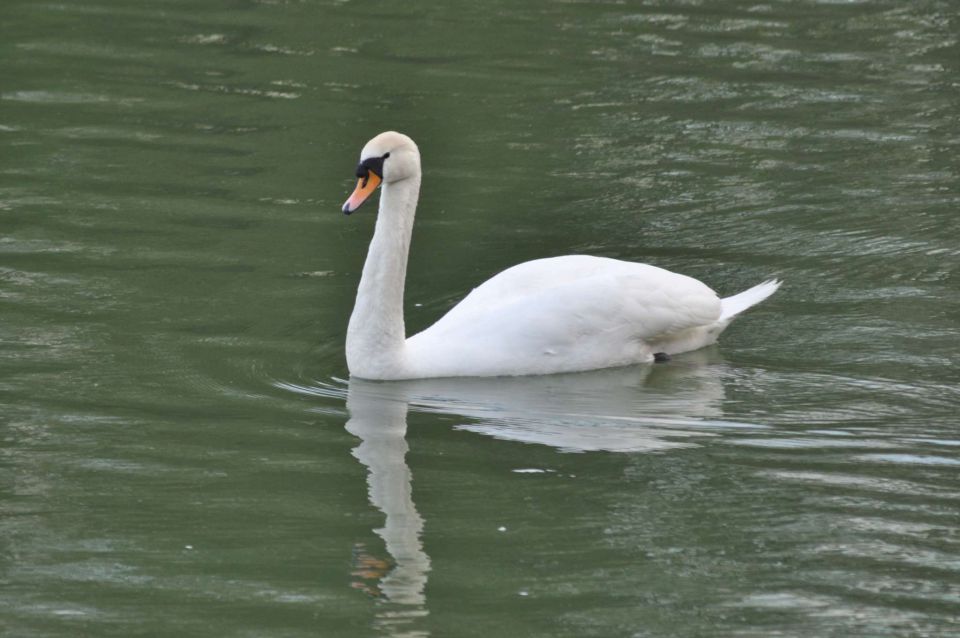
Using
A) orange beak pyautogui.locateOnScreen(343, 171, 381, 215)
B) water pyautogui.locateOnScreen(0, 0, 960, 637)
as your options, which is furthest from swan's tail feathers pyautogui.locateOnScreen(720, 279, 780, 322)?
orange beak pyautogui.locateOnScreen(343, 171, 381, 215)

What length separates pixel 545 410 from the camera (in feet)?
31.0

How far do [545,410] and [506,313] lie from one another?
768 millimetres

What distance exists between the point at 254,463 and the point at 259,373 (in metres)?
1.47

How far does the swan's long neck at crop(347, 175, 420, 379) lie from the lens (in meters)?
9.91

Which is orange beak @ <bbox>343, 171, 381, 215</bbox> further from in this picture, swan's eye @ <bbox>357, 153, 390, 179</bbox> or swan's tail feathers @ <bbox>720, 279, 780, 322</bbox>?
swan's tail feathers @ <bbox>720, 279, 780, 322</bbox>

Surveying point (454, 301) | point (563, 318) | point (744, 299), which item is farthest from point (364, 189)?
point (744, 299)

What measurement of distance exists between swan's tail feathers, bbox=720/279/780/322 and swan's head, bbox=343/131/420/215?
196 cm

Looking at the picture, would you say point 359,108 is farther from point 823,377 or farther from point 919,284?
point 823,377

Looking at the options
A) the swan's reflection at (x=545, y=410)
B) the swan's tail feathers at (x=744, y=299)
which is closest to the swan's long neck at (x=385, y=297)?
the swan's reflection at (x=545, y=410)

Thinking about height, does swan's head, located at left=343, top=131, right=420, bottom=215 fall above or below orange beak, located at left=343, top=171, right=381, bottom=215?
above

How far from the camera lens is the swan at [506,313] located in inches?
390

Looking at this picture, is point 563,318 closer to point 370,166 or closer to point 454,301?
point 370,166

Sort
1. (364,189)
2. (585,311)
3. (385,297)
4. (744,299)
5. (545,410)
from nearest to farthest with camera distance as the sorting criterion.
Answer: (545,410), (364,189), (385,297), (585,311), (744,299)

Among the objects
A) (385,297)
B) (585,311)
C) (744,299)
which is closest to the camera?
(385,297)
